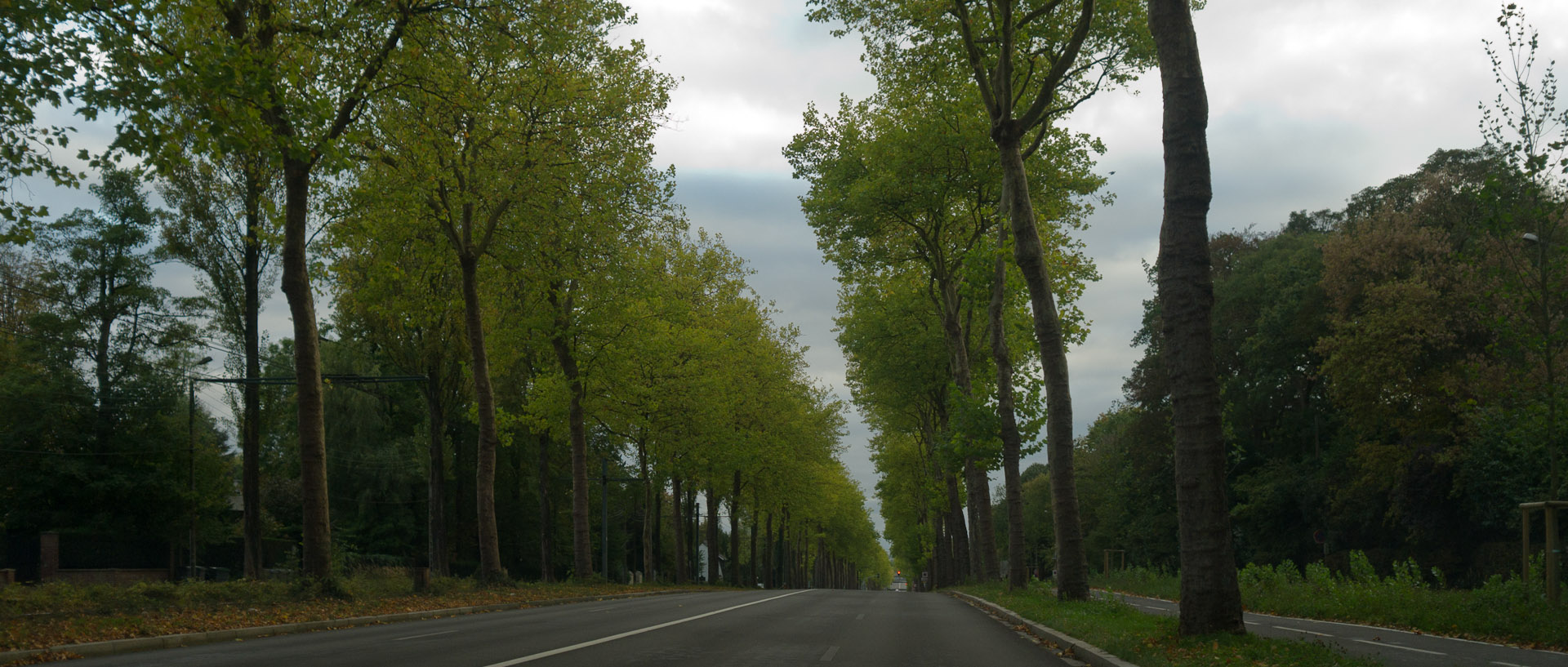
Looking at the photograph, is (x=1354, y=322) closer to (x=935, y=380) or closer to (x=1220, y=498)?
(x=935, y=380)

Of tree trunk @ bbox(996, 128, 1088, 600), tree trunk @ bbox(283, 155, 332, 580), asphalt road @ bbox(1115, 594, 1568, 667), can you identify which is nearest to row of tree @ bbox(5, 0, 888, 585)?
tree trunk @ bbox(283, 155, 332, 580)

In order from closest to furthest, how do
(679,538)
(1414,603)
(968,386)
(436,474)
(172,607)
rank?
(172,607) < (1414,603) < (968,386) < (436,474) < (679,538)

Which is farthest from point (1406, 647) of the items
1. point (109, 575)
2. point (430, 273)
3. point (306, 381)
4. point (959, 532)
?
point (109, 575)

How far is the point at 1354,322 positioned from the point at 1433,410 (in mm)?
4045

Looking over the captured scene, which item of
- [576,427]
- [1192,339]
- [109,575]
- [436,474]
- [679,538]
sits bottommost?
[109,575]

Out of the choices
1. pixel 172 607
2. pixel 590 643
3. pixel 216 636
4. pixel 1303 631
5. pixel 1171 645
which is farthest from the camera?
pixel 1303 631

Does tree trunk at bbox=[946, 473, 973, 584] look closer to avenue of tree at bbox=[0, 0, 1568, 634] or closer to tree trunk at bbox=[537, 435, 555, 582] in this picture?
avenue of tree at bbox=[0, 0, 1568, 634]

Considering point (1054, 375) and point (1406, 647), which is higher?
point (1054, 375)

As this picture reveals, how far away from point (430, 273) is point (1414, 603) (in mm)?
23416

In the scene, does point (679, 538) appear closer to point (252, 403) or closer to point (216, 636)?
point (252, 403)

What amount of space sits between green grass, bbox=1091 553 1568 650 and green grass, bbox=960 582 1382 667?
4.75m

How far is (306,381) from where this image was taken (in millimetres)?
18062

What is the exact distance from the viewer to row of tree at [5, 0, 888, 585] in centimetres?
1480

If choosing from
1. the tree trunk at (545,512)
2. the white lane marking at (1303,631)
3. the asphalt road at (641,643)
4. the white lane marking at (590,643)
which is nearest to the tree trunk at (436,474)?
the tree trunk at (545,512)
